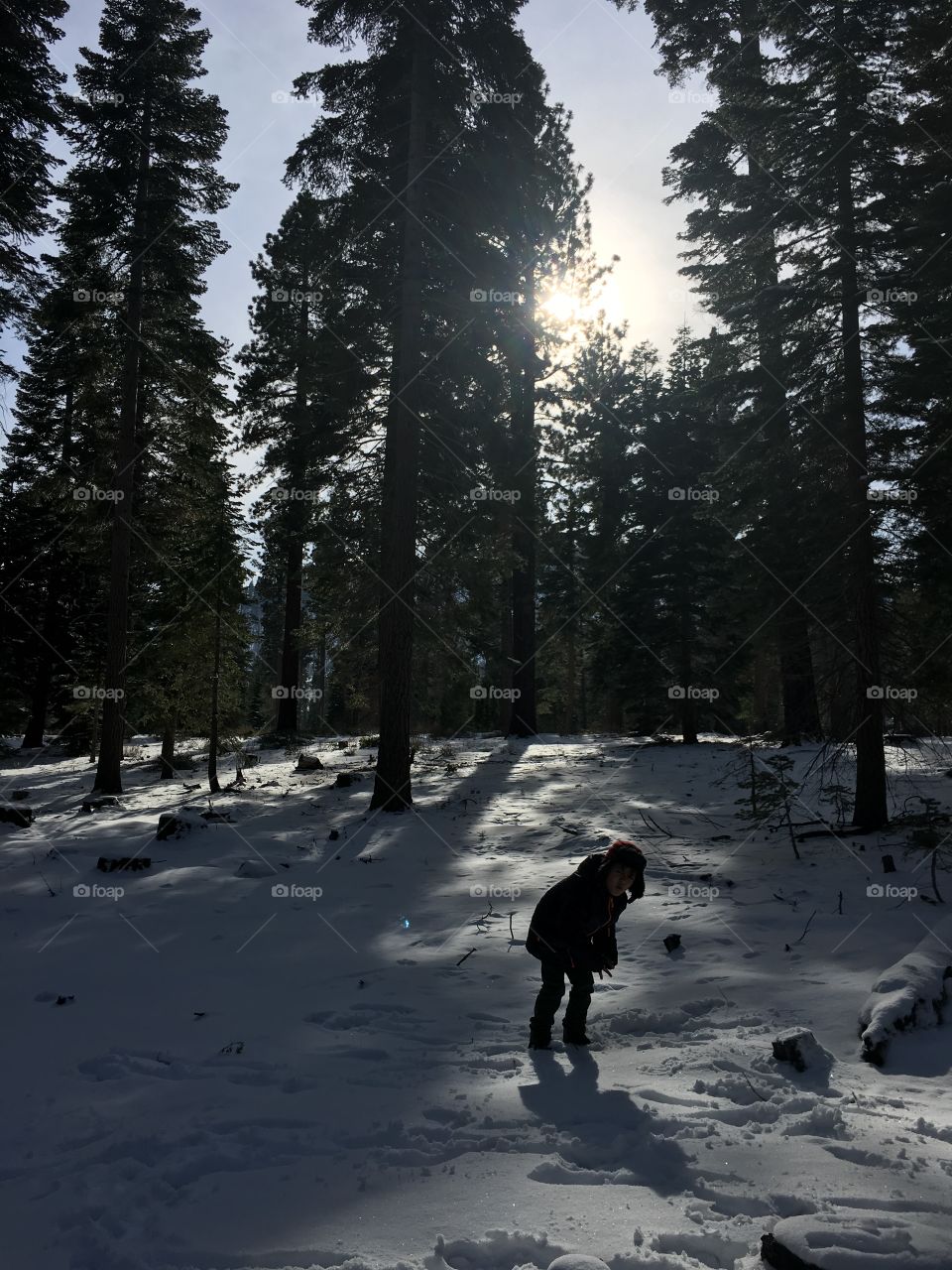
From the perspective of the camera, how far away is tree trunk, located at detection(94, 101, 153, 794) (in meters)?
16.4

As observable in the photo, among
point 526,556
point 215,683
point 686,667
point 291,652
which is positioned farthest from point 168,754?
point 686,667

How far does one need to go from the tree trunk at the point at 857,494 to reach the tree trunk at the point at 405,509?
23.2 feet

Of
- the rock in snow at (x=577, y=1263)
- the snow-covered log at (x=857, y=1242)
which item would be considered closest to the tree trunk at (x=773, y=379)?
the snow-covered log at (x=857, y=1242)

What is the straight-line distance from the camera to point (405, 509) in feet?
44.5

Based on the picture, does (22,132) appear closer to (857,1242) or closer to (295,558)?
(295,558)

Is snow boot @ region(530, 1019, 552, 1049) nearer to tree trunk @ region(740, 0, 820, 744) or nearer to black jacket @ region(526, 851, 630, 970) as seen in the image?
black jacket @ region(526, 851, 630, 970)

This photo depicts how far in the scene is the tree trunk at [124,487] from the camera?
16406 millimetres

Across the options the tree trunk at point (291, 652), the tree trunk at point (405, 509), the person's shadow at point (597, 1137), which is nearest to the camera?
the person's shadow at point (597, 1137)

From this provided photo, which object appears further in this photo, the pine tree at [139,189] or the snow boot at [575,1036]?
the pine tree at [139,189]

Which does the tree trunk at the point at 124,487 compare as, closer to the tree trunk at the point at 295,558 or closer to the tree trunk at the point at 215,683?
the tree trunk at the point at 215,683

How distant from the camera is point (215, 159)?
57.2 ft

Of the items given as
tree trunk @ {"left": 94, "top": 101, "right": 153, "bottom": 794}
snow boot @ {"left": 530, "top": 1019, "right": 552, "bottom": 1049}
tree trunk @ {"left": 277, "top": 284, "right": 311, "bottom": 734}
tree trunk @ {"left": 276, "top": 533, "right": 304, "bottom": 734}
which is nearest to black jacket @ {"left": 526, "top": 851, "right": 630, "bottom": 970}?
snow boot @ {"left": 530, "top": 1019, "right": 552, "bottom": 1049}

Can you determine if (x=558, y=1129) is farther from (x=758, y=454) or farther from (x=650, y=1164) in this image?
(x=758, y=454)

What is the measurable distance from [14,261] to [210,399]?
527 centimetres
